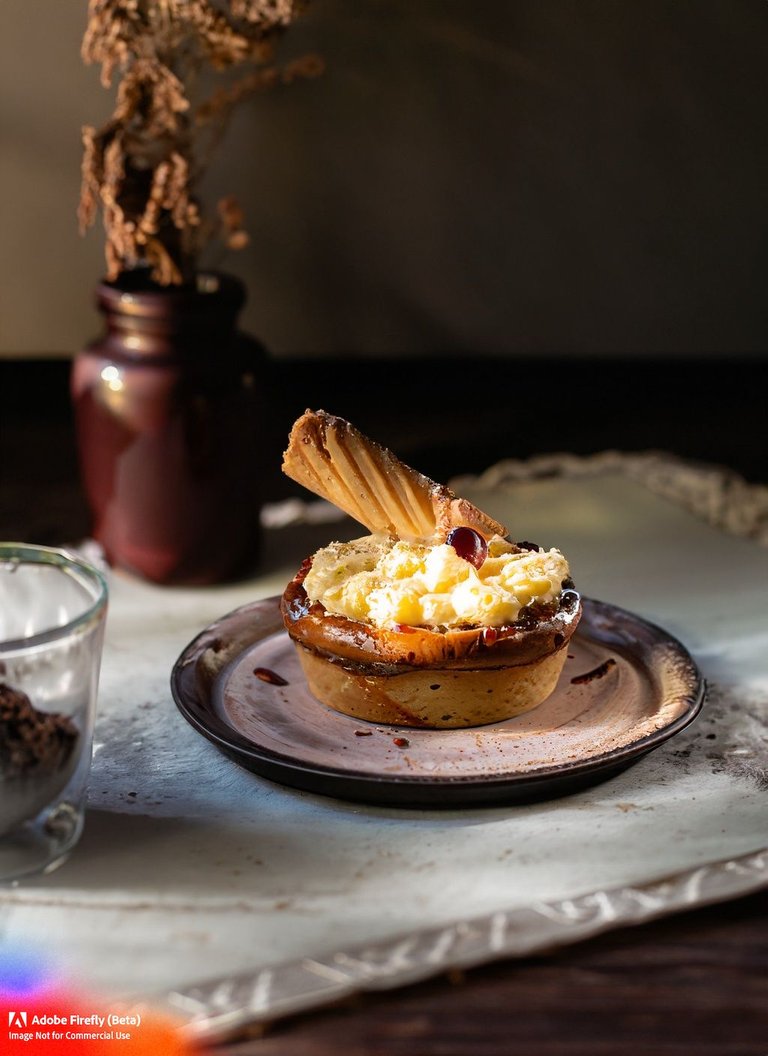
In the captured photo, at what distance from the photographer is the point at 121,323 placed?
2430 mm

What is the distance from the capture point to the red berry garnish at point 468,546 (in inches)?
69.6

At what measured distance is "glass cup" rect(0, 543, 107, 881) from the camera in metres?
1.38

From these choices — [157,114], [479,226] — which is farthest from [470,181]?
[157,114]

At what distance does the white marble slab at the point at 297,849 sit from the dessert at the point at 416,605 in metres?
0.19

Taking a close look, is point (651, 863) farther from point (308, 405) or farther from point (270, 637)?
point (308, 405)

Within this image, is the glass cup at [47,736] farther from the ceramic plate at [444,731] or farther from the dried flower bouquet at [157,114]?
the dried flower bouquet at [157,114]

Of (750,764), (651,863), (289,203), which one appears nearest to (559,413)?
(289,203)

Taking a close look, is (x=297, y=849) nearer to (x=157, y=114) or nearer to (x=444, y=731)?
(x=444, y=731)

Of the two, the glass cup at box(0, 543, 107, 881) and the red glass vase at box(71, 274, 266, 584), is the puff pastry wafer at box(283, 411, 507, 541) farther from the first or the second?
the red glass vase at box(71, 274, 266, 584)

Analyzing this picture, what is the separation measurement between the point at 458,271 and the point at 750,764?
205 cm

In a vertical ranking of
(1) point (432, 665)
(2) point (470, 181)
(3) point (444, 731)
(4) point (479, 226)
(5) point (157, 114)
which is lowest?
(3) point (444, 731)

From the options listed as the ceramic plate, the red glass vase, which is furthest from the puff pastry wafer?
the red glass vase

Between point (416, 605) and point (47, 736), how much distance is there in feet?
1.71

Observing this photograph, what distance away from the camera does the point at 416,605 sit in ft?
5.63
